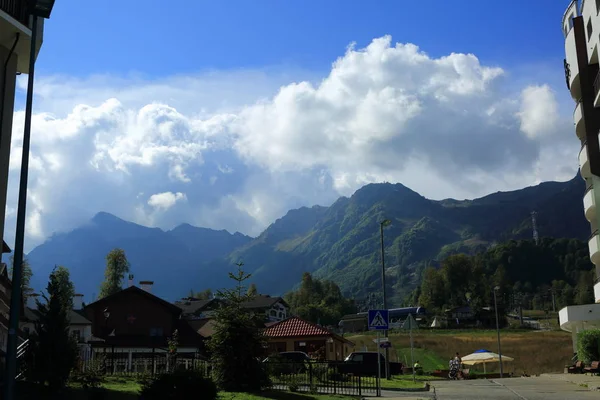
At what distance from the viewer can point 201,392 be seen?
47.3ft

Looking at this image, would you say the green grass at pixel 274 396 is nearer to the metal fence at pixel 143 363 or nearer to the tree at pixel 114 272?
the metal fence at pixel 143 363

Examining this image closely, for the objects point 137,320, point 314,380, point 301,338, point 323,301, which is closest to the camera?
point 314,380

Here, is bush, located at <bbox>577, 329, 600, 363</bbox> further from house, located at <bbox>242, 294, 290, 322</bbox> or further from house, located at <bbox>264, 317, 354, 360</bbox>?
house, located at <bbox>242, 294, 290, 322</bbox>

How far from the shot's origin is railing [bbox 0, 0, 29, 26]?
16.8 m

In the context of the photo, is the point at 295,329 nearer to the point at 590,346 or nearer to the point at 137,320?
the point at 137,320

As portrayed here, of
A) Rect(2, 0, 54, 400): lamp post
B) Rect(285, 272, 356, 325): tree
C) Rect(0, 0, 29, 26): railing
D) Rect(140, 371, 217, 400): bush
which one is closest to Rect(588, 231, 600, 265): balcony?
Rect(140, 371, 217, 400): bush

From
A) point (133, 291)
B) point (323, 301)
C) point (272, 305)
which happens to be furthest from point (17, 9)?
point (323, 301)

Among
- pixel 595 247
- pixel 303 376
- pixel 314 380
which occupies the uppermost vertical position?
pixel 595 247

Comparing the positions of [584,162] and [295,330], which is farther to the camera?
[295,330]

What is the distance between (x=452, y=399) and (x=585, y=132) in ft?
74.0

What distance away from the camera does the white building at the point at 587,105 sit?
35.8 metres

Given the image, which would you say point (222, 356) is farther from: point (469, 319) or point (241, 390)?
point (469, 319)

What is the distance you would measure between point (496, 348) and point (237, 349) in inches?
2405

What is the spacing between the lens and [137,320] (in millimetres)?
57594
